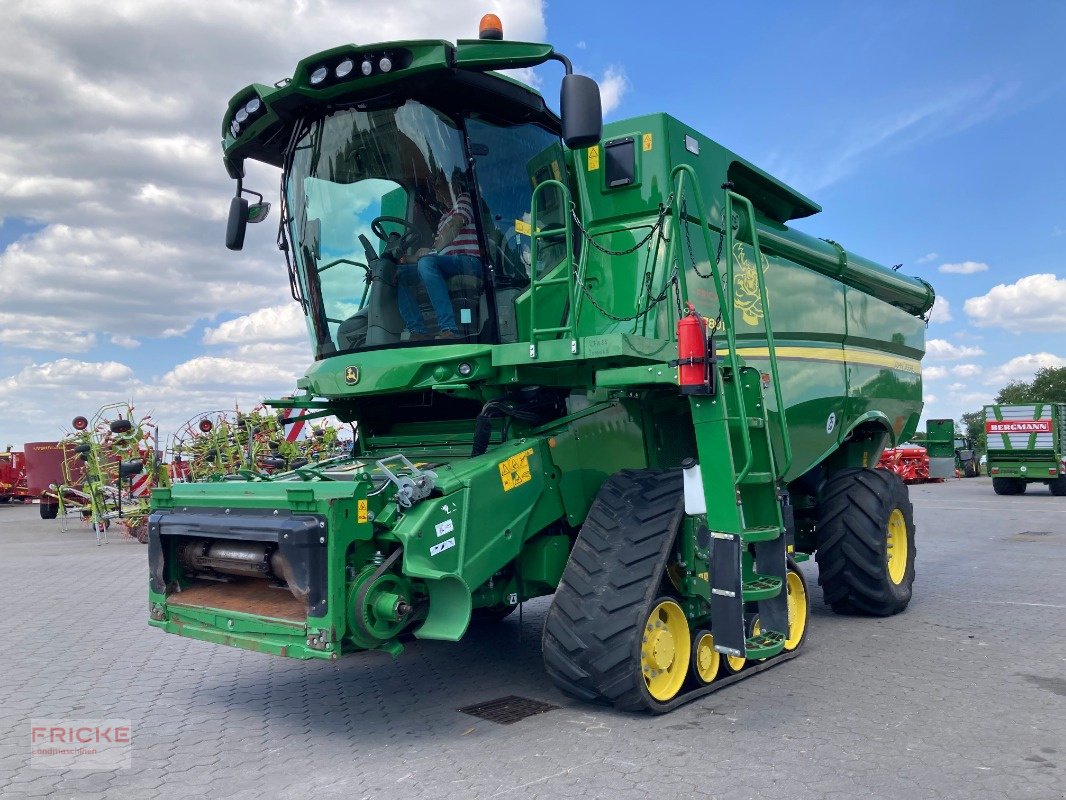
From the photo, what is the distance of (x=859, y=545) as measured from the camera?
7.23 meters

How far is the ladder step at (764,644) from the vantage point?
4.72 m

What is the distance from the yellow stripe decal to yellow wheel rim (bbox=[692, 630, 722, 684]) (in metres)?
1.69

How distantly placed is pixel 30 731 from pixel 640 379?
12.4 feet

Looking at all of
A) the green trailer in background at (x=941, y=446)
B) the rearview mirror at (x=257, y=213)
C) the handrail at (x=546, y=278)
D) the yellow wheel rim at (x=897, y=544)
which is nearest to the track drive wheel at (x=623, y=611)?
the handrail at (x=546, y=278)

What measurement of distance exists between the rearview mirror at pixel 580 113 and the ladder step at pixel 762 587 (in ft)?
8.34

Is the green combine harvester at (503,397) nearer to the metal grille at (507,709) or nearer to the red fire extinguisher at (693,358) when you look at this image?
the red fire extinguisher at (693,358)

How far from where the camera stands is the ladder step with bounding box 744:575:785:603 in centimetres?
484

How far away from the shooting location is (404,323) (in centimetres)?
534

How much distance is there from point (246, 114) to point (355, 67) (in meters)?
1.00

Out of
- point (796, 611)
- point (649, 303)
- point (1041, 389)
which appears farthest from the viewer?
point (1041, 389)

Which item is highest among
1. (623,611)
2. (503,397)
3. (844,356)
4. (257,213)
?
(257,213)

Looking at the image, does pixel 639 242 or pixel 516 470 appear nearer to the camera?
pixel 516 470

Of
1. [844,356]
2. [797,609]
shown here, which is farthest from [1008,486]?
[797,609]

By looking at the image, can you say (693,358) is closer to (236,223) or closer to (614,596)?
(614,596)
